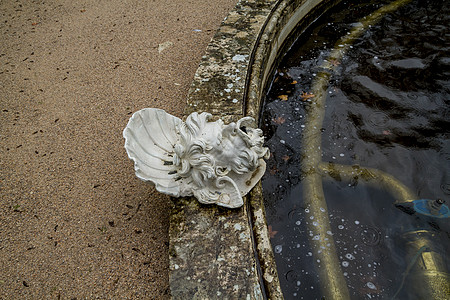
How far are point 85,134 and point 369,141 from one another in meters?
3.35

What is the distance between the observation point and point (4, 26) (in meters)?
5.51

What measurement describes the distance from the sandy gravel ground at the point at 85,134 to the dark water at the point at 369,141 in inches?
48.5

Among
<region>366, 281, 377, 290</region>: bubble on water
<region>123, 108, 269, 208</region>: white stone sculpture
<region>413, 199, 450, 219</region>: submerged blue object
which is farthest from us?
<region>413, 199, 450, 219</region>: submerged blue object

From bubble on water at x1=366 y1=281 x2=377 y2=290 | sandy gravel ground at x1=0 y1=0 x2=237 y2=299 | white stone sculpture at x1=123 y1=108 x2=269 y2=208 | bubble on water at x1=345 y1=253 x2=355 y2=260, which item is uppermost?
white stone sculpture at x1=123 y1=108 x2=269 y2=208

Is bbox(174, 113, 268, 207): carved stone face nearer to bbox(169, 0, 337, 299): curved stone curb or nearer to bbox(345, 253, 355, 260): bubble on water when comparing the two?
bbox(169, 0, 337, 299): curved stone curb

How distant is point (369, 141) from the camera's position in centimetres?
392

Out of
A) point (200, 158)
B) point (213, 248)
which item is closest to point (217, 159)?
point (200, 158)

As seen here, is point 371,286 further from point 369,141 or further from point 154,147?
point 154,147

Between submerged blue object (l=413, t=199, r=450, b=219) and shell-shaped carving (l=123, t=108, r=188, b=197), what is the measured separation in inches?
93.2

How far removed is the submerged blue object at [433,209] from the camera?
320 cm

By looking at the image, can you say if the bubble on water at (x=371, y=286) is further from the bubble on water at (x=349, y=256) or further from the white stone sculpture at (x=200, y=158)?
the white stone sculpture at (x=200, y=158)

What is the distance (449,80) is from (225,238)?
Result: 4047 mm

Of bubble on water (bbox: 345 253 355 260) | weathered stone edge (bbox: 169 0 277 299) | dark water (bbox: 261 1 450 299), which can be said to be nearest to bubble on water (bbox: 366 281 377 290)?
dark water (bbox: 261 1 450 299)

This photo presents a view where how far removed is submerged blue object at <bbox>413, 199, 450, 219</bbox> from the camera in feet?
10.5
